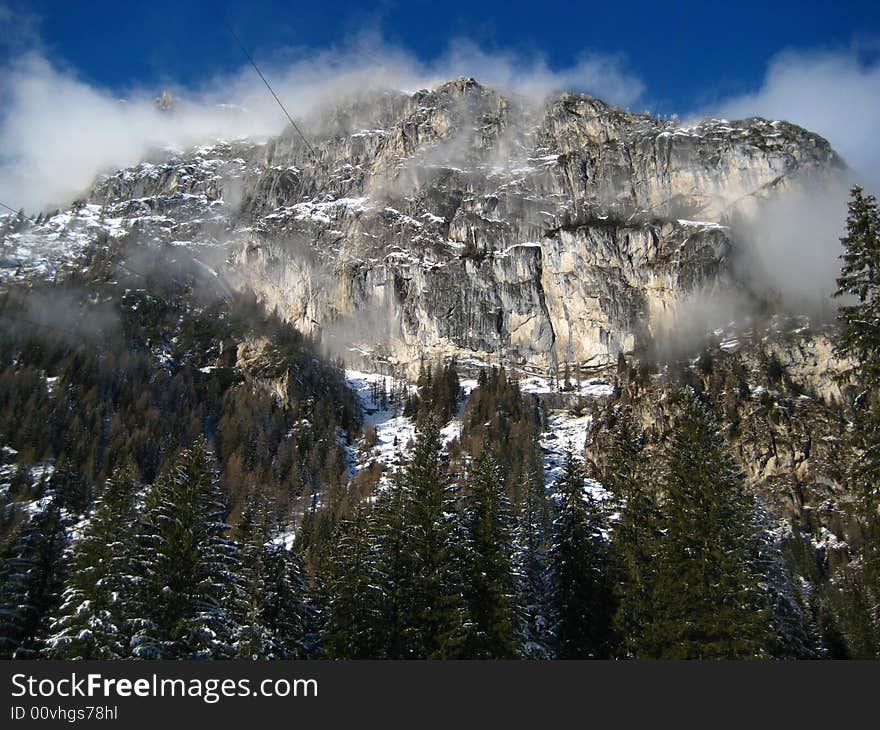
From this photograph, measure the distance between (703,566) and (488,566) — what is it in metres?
9.46

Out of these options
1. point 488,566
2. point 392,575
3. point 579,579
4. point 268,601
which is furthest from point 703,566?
point 268,601

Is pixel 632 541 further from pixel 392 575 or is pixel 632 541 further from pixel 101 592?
pixel 101 592

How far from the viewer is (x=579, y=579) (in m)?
32.5

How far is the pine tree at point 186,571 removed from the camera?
23.6 meters

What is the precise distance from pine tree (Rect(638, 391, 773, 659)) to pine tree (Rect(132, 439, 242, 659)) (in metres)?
17.9

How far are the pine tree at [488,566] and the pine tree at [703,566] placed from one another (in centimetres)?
619

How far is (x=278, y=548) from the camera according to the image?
3072 cm

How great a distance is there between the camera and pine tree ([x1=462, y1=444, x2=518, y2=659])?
28.1 m

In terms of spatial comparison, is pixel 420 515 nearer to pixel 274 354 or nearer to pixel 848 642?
pixel 848 642

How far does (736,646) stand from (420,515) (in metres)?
13.9

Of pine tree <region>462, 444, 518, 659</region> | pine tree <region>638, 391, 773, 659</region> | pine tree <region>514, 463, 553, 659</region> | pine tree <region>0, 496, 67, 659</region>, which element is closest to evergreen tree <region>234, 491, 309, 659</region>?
pine tree <region>462, 444, 518, 659</region>

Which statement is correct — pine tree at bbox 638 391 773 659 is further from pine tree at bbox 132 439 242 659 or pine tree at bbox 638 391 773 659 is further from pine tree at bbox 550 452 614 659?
pine tree at bbox 132 439 242 659

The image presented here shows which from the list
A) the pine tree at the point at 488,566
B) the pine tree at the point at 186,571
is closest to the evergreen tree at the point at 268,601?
the pine tree at the point at 186,571

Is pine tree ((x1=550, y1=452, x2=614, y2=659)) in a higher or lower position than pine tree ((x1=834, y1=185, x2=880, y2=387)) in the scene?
lower
